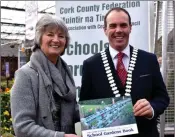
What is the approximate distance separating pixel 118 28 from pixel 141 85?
1.07 feet

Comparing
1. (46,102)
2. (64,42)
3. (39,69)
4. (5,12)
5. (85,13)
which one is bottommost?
(46,102)

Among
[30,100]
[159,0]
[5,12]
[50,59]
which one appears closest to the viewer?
[30,100]

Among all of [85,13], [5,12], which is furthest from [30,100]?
[5,12]

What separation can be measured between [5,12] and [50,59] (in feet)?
49.7

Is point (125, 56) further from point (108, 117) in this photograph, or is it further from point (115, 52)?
point (108, 117)

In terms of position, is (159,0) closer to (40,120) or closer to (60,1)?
(60,1)

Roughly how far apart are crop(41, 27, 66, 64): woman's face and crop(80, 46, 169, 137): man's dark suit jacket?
22 centimetres

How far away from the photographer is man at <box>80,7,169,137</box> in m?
1.67

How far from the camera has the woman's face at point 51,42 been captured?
5.32ft

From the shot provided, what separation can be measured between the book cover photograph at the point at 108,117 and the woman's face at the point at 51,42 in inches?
13.0

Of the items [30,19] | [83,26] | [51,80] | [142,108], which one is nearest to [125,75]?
[142,108]

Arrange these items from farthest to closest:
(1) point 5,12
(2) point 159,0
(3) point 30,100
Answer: (1) point 5,12
(2) point 159,0
(3) point 30,100

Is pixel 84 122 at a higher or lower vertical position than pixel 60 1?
lower

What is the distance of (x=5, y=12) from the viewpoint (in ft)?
52.5
